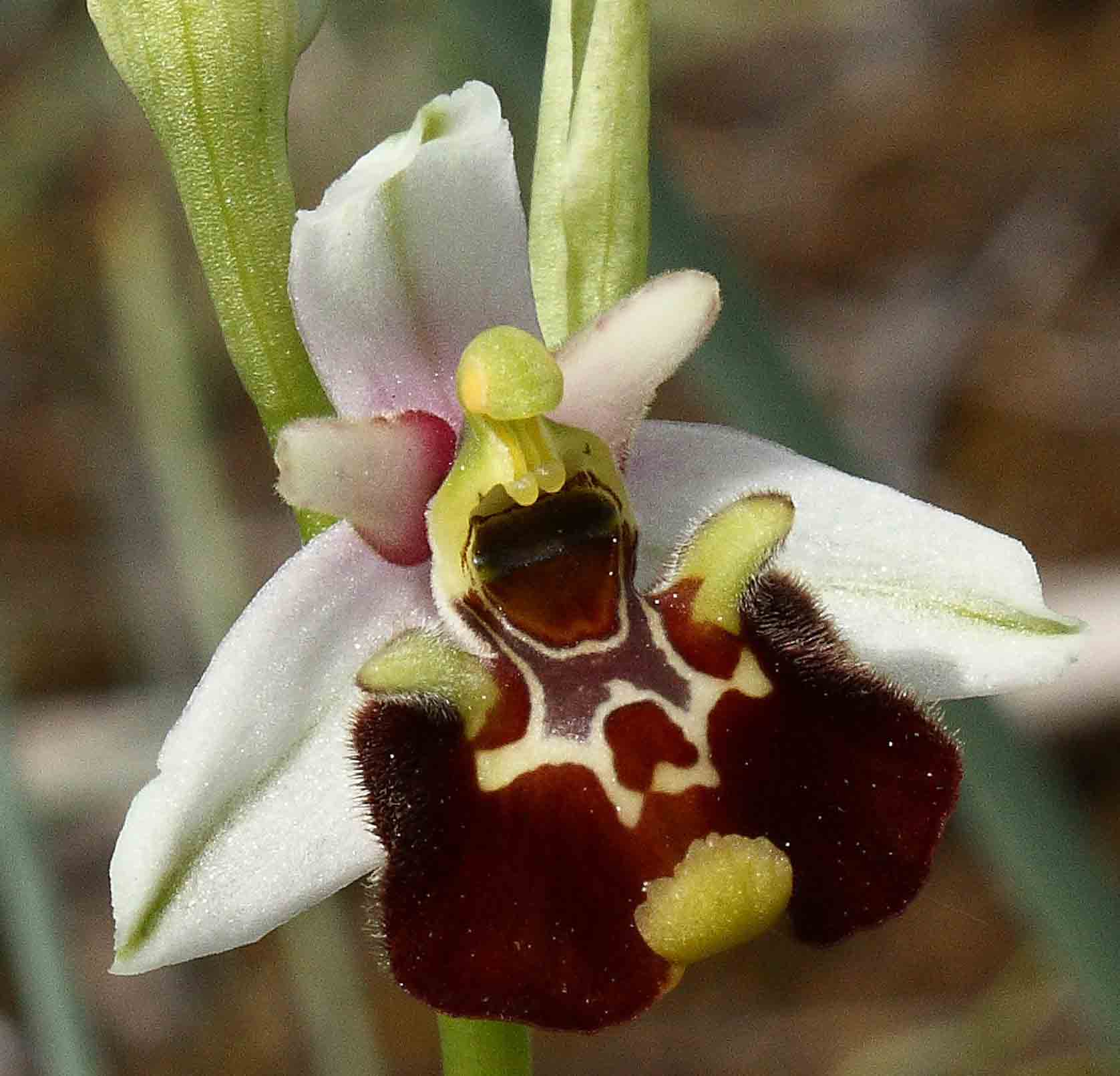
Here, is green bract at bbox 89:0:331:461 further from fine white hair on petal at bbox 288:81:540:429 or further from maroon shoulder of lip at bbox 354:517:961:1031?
maroon shoulder of lip at bbox 354:517:961:1031

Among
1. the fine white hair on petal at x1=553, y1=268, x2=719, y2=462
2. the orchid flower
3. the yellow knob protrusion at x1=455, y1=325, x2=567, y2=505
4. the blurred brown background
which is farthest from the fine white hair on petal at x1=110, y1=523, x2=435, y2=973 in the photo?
the blurred brown background

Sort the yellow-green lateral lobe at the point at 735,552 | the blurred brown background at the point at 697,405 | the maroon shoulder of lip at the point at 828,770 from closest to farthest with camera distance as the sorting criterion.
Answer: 1. the maroon shoulder of lip at the point at 828,770
2. the yellow-green lateral lobe at the point at 735,552
3. the blurred brown background at the point at 697,405

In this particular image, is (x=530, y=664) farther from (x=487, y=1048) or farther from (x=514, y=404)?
(x=487, y=1048)

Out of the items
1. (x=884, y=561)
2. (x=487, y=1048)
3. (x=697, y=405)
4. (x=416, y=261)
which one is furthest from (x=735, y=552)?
(x=697, y=405)

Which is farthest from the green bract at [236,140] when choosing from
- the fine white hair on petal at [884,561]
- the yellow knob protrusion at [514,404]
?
the fine white hair on petal at [884,561]

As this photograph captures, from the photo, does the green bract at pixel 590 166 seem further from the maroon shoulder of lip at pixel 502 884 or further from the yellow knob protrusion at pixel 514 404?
the maroon shoulder of lip at pixel 502 884

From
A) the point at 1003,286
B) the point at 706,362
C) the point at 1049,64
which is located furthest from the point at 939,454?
the point at 706,362
